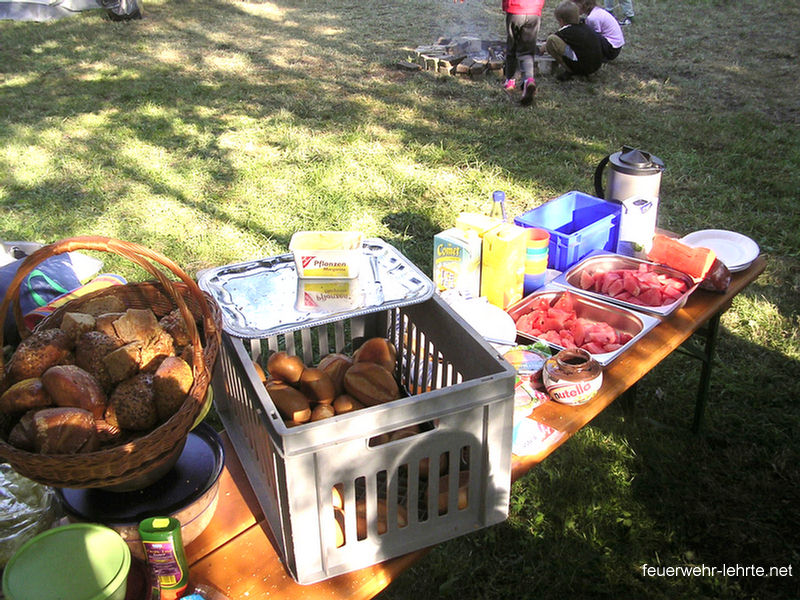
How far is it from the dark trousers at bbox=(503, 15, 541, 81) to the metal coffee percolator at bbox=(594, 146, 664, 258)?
4295mm

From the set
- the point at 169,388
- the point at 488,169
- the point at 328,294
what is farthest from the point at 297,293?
the point at 488,169

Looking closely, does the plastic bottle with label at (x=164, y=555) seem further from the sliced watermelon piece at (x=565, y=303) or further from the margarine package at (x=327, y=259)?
the sliced watermelon piece at (x=565, y=303)

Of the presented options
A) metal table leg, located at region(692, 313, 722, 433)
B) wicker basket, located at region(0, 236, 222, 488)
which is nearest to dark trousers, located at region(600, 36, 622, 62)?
metal table leg, located at region(692, 313, 722, 433)

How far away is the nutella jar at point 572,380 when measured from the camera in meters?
1.79

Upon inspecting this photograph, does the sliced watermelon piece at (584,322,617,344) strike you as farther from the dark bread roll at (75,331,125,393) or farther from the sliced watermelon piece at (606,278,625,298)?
the dark bread roll at (75,331,125,393)

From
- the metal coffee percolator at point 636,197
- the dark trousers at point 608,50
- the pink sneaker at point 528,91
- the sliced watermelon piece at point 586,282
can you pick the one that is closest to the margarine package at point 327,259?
the sliced watermelon piece at point 586,282

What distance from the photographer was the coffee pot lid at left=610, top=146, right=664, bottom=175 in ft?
8.22

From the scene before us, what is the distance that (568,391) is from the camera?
1787mm

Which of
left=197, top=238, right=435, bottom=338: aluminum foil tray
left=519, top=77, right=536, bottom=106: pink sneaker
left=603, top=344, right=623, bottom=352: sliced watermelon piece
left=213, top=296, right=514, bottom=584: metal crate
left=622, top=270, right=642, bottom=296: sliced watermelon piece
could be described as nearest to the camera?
left=213, top=296, right=514, bottom=584: metal crate

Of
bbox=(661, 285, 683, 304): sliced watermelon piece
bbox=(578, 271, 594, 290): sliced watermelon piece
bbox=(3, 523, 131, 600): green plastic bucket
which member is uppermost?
bbox=(3, 523, 131, 600): green plastic bucket

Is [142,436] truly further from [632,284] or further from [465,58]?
[465,58]

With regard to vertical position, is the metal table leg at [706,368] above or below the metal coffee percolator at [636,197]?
below

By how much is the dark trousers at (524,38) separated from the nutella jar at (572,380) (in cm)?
527

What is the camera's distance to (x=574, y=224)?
9.09 feet
